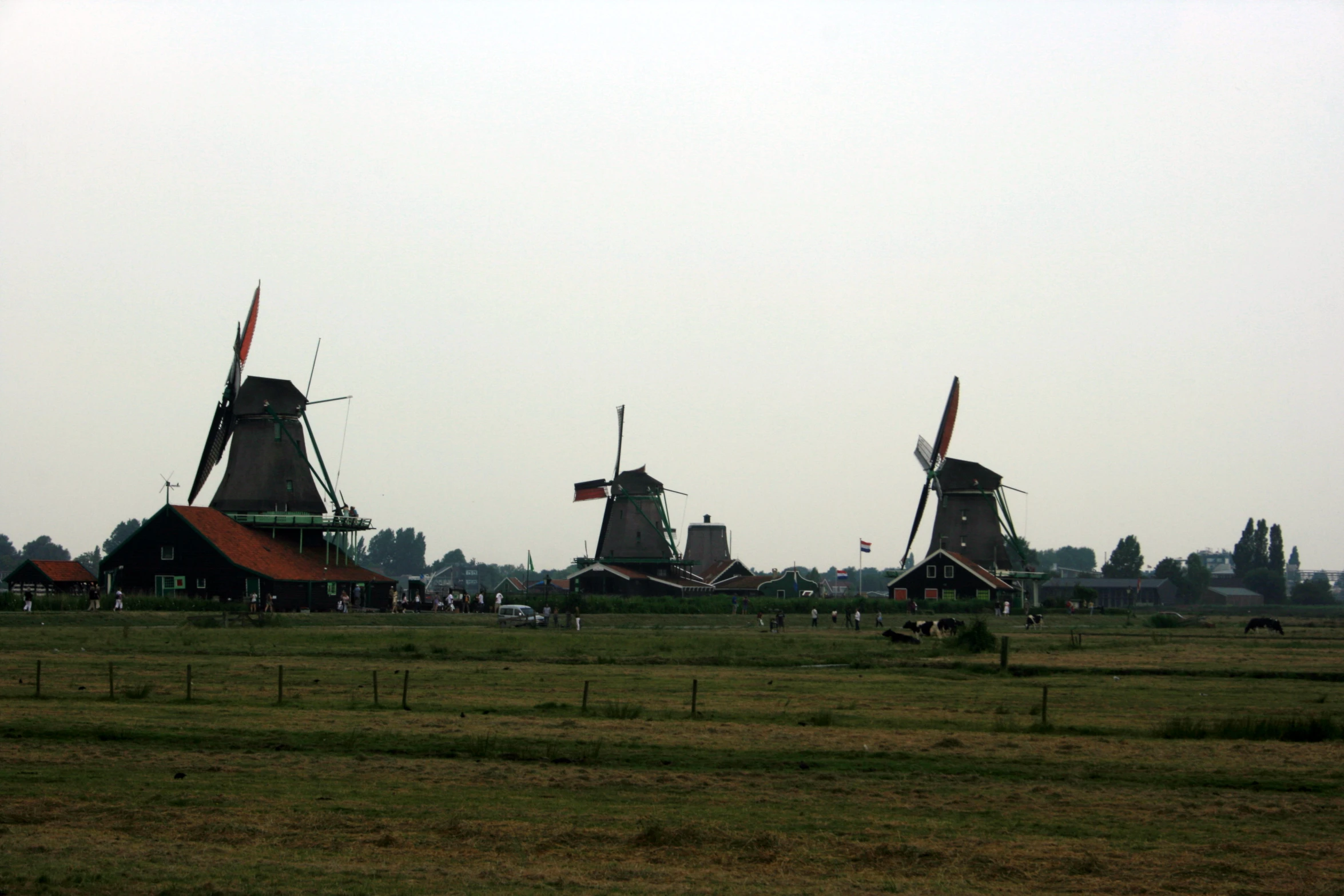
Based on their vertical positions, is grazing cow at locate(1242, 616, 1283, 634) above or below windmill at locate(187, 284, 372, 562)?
below

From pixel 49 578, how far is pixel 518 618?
37.5 m

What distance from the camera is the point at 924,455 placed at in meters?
127

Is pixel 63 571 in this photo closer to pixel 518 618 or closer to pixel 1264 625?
Result: pixel 518 618

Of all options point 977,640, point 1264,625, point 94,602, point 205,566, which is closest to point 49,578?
point 205,566

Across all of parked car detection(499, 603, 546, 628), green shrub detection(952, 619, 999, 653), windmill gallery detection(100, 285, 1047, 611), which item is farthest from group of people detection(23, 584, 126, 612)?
green shrub detection(952, 619, 999, 653)

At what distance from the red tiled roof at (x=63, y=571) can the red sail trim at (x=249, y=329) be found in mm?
18016

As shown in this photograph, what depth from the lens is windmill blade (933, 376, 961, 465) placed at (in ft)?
410

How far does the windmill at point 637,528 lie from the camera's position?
4707 inches

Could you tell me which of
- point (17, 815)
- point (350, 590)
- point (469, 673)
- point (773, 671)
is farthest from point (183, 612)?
point (17, 815)

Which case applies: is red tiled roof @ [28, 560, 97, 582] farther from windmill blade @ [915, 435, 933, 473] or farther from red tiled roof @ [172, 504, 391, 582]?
windmill blade @ [915, 435, 933, 473]

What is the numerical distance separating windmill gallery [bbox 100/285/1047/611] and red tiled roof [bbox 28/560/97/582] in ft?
27.7

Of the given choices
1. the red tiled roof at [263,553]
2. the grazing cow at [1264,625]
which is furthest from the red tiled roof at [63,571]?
the grazing cow at [1264,625]

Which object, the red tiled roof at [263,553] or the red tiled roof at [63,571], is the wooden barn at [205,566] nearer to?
the red tiled roof at [263,553]

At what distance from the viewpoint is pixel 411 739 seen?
82.0ft
